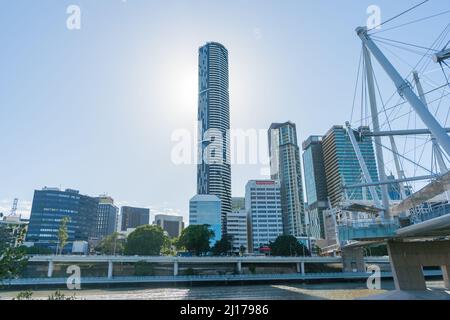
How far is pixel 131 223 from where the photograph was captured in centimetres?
13312

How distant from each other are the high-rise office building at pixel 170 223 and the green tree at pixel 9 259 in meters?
110

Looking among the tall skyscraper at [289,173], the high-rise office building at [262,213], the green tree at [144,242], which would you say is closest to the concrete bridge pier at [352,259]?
the green tree at [144,242]

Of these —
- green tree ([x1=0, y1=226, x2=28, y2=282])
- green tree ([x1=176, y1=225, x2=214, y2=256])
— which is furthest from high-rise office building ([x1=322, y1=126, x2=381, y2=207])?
green tree ([x1=0, y1=226, x2=28, y2=282])

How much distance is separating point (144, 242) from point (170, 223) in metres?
65.2

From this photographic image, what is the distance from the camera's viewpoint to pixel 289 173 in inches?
4304

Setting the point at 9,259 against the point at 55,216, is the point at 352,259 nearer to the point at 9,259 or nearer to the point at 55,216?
the point at 9,259

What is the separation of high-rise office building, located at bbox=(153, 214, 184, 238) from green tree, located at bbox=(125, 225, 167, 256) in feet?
203

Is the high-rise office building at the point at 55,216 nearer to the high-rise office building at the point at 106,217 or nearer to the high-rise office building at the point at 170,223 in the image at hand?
the high-rise office building at the point at 106,217

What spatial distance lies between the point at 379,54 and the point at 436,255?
15.9 meters

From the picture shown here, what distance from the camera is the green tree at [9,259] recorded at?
4.91m

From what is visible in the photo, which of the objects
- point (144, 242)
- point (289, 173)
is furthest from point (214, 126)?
point (144, 242)

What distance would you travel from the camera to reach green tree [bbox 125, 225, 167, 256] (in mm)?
49906

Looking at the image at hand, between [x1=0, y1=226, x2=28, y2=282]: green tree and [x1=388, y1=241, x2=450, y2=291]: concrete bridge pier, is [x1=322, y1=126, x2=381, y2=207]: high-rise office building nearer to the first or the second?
[x1=388, y1=241, x2=450, y2=291]: concrete bridge pier

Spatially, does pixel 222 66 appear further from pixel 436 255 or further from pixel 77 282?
pixel 436 255
